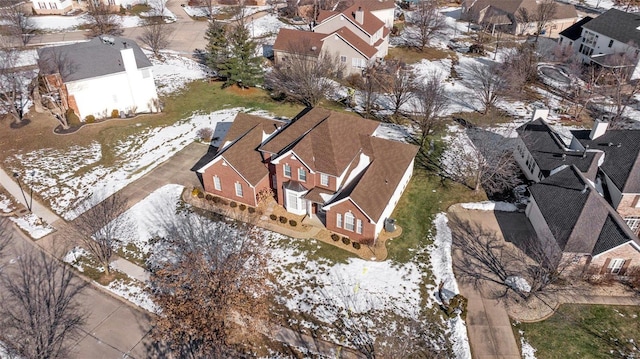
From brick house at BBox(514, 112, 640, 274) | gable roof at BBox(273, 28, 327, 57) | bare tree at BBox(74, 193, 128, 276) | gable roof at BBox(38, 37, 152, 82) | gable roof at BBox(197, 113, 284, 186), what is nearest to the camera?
brick house at BBox(514, 112, 640, 274)

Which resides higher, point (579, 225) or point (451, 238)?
point (579, 225)

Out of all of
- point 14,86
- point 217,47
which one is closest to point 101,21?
point 14,86

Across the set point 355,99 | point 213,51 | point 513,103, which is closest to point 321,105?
point 355,99

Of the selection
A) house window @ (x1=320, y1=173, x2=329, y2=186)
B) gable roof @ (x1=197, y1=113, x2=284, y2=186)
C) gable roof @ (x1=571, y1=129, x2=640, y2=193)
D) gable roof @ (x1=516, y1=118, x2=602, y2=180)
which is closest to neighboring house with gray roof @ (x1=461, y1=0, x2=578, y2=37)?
gable roof @ (x1=516, y1=118, x2=602, y2=180)

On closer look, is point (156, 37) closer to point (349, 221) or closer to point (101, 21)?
point (101, 21)

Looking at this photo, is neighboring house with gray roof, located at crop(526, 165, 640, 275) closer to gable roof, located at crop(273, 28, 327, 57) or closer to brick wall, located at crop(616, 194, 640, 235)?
brick wall, located at crop(616, 194, 640, 235)

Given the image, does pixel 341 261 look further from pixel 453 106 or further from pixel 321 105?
pixel 453 106
